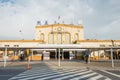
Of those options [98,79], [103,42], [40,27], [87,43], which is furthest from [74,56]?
[98,79]

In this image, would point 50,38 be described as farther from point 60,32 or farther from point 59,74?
point 59,74

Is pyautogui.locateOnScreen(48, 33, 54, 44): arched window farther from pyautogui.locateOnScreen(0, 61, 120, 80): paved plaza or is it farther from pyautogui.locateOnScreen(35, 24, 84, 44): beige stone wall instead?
pyautogui.locateOnScreen(0, 61, 120, 80): paved plaza

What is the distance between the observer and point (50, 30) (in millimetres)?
60719

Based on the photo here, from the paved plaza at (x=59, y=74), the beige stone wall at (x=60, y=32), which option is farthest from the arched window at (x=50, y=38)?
the paved plaza at (x=59, y=74)

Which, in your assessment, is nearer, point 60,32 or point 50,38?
point 60,32

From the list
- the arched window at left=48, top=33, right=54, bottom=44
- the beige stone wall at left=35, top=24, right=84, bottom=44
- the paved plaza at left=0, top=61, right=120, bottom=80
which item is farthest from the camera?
the arched window at left=48, top=33, right=54, bottom=44

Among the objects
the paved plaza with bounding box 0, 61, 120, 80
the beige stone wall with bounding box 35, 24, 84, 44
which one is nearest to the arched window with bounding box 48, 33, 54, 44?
the beige stone wall with bounding box 35, 24, 84, 44

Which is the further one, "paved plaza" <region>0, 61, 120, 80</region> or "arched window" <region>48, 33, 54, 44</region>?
"arched window" <region>48, 33, 54, 44</region>

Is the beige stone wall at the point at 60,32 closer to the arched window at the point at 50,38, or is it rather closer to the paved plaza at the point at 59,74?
the arched window at the point at 50,38

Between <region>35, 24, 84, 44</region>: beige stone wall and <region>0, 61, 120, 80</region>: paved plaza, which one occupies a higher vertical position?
<region>35, 24, 84, 44</region>: beige stone wall

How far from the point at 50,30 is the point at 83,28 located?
11125 millimetres

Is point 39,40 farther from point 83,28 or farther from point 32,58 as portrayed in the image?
point 83,28

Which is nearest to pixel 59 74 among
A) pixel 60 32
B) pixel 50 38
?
pixel 60 32

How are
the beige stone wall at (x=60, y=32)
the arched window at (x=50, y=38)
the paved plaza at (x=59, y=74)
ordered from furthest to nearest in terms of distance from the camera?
the arched window at (x=50, y=38)
the beige stone wall at (x=60, y=32)
the paved plaza at (x=59, y=74)
